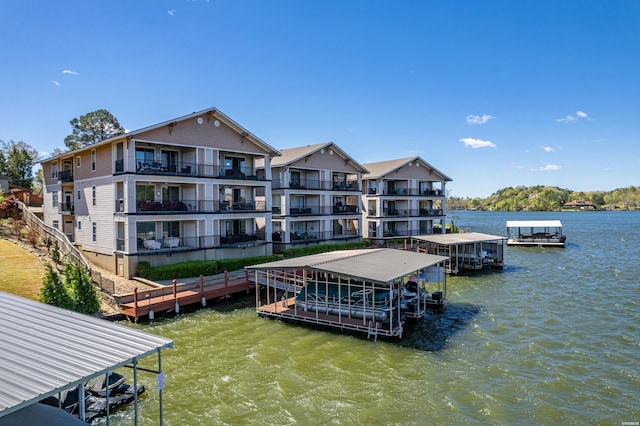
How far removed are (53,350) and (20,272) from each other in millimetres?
22111

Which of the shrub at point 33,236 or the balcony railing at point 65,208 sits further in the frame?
the balcony railing at point 65,208

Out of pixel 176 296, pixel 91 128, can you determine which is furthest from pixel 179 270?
pixel 91 128

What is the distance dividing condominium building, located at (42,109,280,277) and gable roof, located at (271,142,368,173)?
11.4 feet

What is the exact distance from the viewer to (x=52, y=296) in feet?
60.5

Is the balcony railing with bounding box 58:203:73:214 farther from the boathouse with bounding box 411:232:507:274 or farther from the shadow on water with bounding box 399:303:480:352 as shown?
the boathouse with bounding box 411:232:507:274

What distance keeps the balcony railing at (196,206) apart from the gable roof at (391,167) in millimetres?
18299

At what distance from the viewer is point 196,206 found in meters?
30.9

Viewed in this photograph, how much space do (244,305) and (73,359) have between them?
18433mm

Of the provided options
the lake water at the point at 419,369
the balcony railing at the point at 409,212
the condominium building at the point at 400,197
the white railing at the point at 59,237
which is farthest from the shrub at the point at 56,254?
the balcony railing at the point at 409,212

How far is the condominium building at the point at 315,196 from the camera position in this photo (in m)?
39.9

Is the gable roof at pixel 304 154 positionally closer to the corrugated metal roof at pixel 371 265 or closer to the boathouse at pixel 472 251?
the boathouse at pixel 472 251

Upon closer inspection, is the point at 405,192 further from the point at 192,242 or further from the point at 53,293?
the point at 53,293

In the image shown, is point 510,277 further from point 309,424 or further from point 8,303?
point 8,303

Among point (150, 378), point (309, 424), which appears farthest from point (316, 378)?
point (150, 378)
